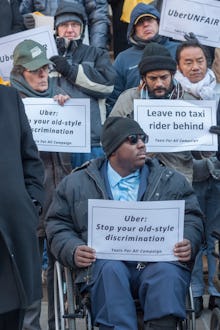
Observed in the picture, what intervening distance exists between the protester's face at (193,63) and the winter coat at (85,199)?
3.85 ft

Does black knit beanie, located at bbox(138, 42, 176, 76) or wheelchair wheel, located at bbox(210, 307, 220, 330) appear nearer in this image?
wheelchair wheel, located at bbox(210, 307, 220, 330)

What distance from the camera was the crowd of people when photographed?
4031 mm

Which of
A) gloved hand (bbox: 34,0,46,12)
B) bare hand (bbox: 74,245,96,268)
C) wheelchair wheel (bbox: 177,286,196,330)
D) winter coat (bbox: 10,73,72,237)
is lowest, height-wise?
wheelchair wheel (bbox: 177,286,196,330)

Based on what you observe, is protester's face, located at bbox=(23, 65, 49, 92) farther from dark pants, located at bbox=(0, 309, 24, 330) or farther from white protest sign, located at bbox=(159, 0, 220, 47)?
dark pants, located at bbox=(0, 309, 24, 330)

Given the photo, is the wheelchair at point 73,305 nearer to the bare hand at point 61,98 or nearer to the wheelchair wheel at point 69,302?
the wheelchair wheel at point 69,302

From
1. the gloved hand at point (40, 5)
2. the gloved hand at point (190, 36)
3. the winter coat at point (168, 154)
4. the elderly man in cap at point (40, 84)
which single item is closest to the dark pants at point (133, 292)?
the elderly man in cap at point (40, 84)

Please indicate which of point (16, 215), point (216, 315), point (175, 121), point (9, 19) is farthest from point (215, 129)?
point (9, 19)

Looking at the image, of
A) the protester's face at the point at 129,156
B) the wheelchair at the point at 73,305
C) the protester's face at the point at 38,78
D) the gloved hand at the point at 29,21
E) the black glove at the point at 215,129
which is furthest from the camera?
the gloved hand at the point at 29,21

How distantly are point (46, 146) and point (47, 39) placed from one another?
1087 mm

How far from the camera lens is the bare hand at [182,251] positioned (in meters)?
4.75

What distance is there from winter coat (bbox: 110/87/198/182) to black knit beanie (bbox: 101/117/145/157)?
0.64 m

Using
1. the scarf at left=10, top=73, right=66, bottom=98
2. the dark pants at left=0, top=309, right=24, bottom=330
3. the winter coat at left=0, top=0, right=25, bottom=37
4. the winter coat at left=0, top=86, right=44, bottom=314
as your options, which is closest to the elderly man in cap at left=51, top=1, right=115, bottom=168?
the scarf at left=10, top=73, right=66, bottom=98

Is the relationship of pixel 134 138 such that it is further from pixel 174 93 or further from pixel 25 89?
pixel 25 89

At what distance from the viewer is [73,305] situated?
469 centimetres
